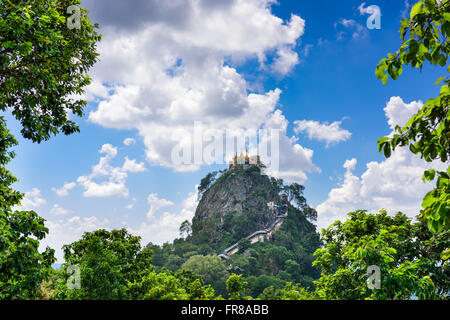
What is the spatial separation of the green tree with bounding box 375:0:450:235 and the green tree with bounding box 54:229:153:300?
11.5 metres

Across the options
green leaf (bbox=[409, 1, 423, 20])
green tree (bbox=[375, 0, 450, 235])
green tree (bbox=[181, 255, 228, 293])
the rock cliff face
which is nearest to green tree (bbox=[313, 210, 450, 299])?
green tree (bbox=[375, 0, 450, 235])

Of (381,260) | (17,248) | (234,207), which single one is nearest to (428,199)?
(381,260)

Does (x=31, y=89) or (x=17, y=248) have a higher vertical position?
(x=31, y=89)

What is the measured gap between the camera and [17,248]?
4.88 metres

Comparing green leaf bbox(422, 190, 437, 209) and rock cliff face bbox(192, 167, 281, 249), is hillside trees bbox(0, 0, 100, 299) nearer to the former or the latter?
green leaf bbox(422, 190, 437, 209)

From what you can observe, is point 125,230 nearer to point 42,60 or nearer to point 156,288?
point 156,288

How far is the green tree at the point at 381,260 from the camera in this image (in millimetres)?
5711

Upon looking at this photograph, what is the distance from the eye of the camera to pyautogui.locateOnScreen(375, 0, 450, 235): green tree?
1821mm

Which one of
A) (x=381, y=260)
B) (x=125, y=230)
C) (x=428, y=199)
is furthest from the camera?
(x=125, y=230)

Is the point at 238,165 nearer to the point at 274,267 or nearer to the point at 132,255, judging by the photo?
the point at 274,267

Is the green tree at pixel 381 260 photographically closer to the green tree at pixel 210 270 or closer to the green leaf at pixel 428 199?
the green leaf at pixel 428 199

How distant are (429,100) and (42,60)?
18.4 feet

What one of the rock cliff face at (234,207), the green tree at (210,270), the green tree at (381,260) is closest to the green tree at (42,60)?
the green tree at (381,260)
